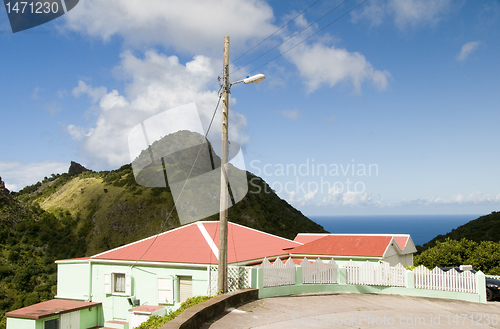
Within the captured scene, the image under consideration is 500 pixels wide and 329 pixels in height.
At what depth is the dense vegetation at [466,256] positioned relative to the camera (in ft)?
78.2

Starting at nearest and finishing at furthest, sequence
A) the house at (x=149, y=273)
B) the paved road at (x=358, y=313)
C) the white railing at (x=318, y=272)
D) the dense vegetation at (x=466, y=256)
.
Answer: the paved road at (x=358, y=313) → the white railing at (x=318, y=272) → the house at (x=149, y=273) → the dense vegetation at (x=466, y=256)

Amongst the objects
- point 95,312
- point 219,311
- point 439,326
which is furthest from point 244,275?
point 95,312

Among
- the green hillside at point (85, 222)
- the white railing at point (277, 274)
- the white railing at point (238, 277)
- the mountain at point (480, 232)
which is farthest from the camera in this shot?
the green hillside at point (85, 222)

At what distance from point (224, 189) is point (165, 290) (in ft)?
34.0

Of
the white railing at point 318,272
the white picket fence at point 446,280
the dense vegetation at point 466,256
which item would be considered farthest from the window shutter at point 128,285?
the dense vegetation at point 466,256

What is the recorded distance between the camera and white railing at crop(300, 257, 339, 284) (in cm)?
1494

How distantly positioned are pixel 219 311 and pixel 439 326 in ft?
19.8

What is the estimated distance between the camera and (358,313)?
11.4 metres

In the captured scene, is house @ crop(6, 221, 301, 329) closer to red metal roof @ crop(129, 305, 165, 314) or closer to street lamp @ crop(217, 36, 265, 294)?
red metal roof @ crop(129, 305, 165, 314)

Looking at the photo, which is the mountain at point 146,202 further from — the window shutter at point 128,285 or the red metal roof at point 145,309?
the red metal roof at point 145,309

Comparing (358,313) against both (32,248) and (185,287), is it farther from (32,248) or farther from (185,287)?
(32,248)

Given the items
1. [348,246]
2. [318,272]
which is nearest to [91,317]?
[318,272]

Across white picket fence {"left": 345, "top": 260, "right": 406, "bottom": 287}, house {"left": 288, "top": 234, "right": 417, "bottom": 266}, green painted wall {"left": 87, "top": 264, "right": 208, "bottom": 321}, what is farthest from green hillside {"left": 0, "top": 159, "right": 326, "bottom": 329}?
white picket fence {"left": 345, "top": 260, "right": 406, "bottom": 287}

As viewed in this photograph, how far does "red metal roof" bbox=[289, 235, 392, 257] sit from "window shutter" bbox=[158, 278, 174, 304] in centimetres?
750
